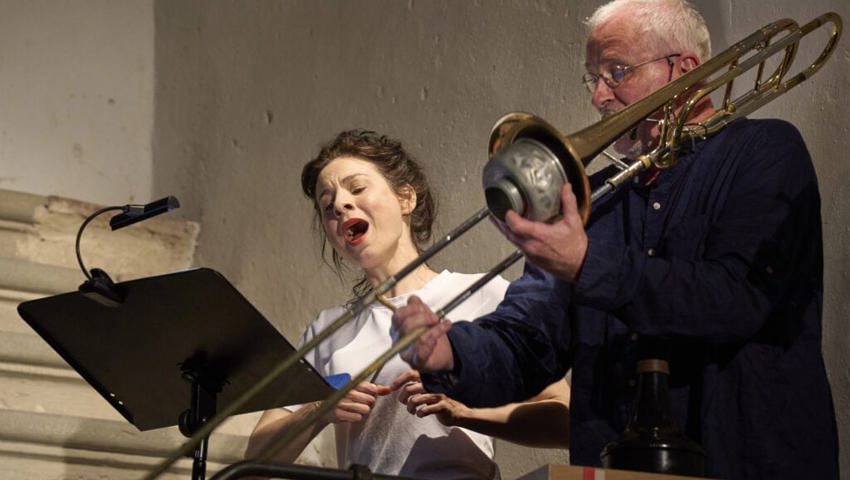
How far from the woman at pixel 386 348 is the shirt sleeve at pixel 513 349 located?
288mm

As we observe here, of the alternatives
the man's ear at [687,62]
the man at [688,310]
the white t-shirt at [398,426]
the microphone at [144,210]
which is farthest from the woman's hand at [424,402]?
the man's ear at [687,62]

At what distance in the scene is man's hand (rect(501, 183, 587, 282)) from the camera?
2127 mm

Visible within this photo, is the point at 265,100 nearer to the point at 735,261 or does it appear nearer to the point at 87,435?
the point at 87,435

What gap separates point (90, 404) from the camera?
13.2 feet

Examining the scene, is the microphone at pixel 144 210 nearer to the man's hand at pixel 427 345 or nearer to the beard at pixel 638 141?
the man's hand at pixel 427 345

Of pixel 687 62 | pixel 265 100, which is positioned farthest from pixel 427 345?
pixel 265 100

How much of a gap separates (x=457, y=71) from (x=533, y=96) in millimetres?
341

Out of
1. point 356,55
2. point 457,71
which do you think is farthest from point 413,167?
point 356,55

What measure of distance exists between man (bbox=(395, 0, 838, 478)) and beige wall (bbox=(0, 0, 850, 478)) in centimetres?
103

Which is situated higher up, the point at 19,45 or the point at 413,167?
the point at 19,45

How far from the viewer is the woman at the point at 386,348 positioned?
299cm

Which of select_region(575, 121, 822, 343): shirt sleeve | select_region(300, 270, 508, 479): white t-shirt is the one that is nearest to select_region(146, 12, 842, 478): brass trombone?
select_region(575, 121, 822, 343): shirt sleeve

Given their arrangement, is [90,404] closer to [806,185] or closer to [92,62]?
[92,62]

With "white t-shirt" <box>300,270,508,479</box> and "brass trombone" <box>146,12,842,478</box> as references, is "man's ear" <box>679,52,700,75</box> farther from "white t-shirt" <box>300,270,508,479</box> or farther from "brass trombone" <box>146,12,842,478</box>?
"white t-shirt" <box>300,270,508,479</box>
